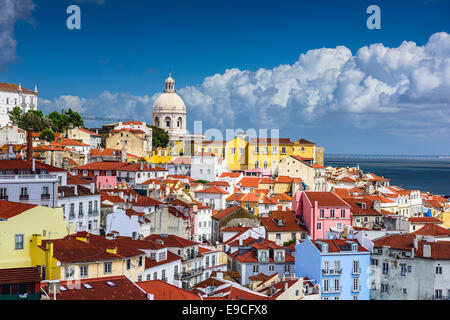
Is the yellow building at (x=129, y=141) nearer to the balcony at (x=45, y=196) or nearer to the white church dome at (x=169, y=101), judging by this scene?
the white church dome at (x=169, y=101)

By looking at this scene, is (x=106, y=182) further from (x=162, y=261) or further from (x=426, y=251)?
(x=426, y=251)

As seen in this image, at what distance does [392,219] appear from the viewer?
1455 inches

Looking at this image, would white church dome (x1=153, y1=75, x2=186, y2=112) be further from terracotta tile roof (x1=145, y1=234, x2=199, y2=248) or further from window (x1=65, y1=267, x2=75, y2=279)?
window (x1=65, y1=267, x2=75, y2=279)

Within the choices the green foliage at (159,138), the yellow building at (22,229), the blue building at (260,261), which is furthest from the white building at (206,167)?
the yellow building at (22,229)

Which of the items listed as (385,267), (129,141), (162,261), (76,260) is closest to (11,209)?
(76,260)

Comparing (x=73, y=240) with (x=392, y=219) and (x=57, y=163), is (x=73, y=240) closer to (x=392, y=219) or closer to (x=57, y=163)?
(x=392, y=219)

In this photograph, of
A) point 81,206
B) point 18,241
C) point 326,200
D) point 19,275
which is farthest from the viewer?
point 326,200

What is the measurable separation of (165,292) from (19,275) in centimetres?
417

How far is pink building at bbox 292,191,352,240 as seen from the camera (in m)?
35.8

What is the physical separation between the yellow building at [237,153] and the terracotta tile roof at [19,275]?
46.3 m

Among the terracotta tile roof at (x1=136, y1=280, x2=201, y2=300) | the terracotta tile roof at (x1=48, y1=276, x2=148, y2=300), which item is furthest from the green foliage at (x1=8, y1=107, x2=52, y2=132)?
the terracotta tile roof at (x1=48, y1=276, x2=148, y2=300)

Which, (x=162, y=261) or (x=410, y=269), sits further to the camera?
(x=410, y=269)

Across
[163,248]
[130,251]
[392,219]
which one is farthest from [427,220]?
[130,251]

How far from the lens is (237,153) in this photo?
6131 cm
